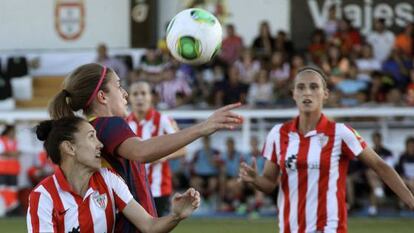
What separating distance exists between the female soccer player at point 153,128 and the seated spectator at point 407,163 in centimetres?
533

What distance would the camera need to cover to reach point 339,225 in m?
6.59

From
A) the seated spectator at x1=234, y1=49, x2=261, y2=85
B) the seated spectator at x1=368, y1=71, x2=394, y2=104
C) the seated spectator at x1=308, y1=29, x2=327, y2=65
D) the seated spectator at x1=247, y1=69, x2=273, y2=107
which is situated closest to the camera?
the seated spectator at x1=368, y1=71, x2=394, y2=104

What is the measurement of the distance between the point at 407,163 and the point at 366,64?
259 cm

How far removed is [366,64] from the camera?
16250 mm

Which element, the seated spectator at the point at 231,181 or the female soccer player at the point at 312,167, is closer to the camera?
the female soccer player at the point at 312,167

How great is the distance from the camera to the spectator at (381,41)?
17.2 m

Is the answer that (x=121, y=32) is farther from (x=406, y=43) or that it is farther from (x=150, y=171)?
(x=150, y=171)

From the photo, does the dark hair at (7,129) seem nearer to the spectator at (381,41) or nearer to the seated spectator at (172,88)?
the seated spectator at (172,88)

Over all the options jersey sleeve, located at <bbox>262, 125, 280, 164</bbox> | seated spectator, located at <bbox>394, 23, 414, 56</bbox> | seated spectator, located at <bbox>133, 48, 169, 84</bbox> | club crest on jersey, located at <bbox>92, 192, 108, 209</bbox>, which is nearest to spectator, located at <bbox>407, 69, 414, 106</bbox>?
seated spectator, located at <bbox>394, 23, 414, 56</bbox>

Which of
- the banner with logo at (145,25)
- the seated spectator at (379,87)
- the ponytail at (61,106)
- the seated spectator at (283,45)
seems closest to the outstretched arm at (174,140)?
the ponytail at (61,106)

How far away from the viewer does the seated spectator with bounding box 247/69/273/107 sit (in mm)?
15727

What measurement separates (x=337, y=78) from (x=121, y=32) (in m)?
5.82

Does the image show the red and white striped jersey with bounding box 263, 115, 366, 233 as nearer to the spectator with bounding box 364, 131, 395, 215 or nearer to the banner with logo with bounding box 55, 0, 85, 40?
the spectator with bounding box 364, 131, 395, 215

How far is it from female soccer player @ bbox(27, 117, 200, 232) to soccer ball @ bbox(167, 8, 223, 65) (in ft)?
2.75
